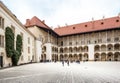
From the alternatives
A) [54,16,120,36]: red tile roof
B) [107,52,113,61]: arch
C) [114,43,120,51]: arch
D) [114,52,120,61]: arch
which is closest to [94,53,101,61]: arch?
[107,52,113,61]: arch

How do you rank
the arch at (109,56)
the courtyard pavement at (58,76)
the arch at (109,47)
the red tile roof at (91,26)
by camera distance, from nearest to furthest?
the courtyard pavement at (58,76) < the arch at (109,47) < the arch at (109,56) < the red tile roof at (91,26)

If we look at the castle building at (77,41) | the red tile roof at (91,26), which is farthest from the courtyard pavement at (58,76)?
the red tile roof at (91,26)

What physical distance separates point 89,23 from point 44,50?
21.5 meters

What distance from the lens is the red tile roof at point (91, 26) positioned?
5861 cm

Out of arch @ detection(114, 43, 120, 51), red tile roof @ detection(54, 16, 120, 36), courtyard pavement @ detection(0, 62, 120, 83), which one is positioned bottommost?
courtyard pavement @ detection(0, 62, 120, 83)

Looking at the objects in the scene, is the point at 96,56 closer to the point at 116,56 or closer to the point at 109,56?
the point at 109,56

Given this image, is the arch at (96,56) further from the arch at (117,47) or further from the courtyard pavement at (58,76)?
the courtyard pavement at (58,76)

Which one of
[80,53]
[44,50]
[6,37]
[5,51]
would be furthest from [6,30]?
[80,53]

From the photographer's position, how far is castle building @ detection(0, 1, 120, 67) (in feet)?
177

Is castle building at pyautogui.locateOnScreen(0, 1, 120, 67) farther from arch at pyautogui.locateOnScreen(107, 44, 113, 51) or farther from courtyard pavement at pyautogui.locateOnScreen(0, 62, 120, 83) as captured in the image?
courtyard pavement at pyautogui.locateOnScreen(0, 62, 120, 83)

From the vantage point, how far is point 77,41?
6506cm

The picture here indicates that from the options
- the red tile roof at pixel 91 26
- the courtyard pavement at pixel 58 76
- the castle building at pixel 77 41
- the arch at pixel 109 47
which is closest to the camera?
the courtyard pavement at pixel 58 76

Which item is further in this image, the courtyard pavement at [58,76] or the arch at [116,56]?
the arch at [116,56]

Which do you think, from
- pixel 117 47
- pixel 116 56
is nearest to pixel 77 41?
pixel 117 47
